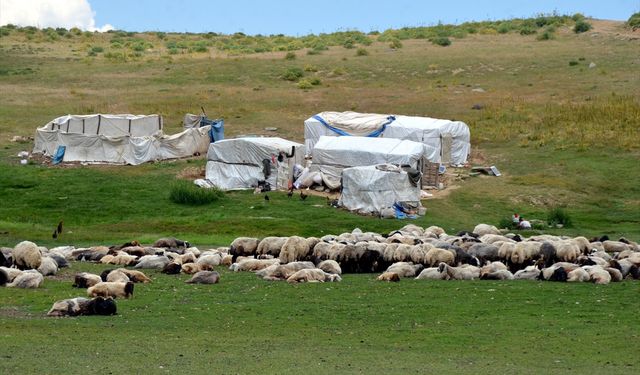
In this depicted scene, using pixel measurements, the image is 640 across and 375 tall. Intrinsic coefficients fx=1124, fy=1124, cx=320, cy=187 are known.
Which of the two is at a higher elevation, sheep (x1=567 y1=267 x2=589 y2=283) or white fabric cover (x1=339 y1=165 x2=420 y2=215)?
sheep (x1=567 y1=267 x2=589 y2=283)

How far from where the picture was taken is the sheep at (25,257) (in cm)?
2472

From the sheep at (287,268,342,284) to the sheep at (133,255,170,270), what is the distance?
410 cm

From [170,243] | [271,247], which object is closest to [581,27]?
[170,243]

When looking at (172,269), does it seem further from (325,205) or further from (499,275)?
(325,205)

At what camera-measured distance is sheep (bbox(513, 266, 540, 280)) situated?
24531 mm

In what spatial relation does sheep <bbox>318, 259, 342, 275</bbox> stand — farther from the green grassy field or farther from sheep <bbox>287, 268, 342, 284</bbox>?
sheep <bbox>287, 268, 342, 284</bbox>

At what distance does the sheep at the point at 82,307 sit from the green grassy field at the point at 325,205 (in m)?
0.29

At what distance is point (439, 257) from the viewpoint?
84.3 feet

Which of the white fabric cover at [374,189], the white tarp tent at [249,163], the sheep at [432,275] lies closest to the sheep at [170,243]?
the sheep at [432,275]

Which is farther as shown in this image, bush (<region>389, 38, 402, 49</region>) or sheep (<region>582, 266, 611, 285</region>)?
bush (<region>389, 38, 402, 49</region>)

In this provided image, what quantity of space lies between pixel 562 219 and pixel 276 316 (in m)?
23.6

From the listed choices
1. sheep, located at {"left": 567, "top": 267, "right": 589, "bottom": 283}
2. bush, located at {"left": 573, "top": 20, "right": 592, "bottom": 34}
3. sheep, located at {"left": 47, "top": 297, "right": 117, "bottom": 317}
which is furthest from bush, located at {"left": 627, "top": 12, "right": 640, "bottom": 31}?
sheep, located at {"left": 47, "top": 297, "right": 117, "bottom": 317}

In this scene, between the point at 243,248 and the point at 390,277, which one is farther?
the point at 243,248

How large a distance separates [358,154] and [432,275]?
909 inches
